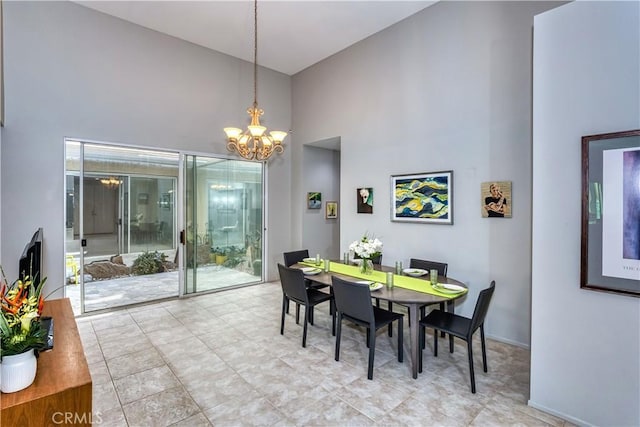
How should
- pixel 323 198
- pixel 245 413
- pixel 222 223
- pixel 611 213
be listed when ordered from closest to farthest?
pixel 611 213, pixel 245 413, pixel 222 223, pixel 323 198

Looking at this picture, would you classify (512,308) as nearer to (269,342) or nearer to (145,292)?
(269,342)

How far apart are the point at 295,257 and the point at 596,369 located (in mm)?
3447

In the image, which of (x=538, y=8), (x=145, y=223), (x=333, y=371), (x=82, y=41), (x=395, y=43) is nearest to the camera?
(x=333, y=371)

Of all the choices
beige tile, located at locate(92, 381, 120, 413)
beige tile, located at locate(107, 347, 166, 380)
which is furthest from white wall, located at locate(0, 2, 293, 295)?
beige tile, located at locate(92, 381, 120, 413)

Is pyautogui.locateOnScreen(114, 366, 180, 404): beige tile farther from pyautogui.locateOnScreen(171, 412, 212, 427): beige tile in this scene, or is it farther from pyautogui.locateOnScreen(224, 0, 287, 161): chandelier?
pyautogui.locateOnScreen(224, 0, 287, 161): chandelier

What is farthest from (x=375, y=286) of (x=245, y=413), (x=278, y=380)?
(x=245, y=413)

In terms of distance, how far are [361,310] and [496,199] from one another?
6.98 feet

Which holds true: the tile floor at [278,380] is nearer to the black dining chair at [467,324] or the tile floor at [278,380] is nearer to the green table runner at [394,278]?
the black dining chair at [467,324]

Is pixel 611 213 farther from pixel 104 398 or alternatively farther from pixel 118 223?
pixel 118 223

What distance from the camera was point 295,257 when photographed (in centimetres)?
462

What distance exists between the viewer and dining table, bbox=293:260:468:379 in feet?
8.87

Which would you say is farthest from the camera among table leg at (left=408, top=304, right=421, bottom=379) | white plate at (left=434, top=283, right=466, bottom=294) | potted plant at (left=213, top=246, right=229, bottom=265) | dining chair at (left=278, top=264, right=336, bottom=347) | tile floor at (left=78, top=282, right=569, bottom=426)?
potted plant at (left=213, top=246, right=229, bottom=265)

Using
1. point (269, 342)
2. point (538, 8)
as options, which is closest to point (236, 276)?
point (269, 342)

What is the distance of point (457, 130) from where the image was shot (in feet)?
12.7
